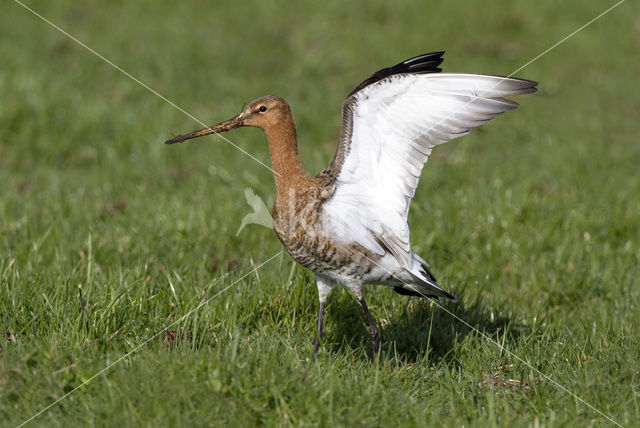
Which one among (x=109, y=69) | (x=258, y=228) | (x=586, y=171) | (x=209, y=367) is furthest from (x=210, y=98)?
(x=209, y=367)

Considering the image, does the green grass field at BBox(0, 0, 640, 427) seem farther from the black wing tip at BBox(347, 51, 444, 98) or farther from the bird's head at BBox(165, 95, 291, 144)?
the black wing tip at BBox(347, 51, 444, 98)

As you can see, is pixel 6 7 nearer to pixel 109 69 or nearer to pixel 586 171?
pixel 109 69

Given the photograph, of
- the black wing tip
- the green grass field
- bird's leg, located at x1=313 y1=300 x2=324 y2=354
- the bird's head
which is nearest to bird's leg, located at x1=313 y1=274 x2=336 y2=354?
bird's leg, located at x1=313 y1=300 x2=324 y2=354

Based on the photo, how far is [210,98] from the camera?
35.4 feet

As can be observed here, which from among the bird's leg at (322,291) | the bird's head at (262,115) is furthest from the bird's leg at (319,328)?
the bird's head at (262,115)

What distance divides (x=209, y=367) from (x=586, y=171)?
6338 millimetres

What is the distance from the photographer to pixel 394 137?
434cm

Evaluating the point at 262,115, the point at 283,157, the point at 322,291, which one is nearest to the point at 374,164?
the point at 283,157

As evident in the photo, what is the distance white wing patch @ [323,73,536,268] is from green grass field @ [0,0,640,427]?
76 cm

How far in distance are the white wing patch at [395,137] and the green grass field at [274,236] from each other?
2.49 feet

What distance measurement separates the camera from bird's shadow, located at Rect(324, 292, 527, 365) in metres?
5.00

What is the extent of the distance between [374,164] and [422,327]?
4.77 feet

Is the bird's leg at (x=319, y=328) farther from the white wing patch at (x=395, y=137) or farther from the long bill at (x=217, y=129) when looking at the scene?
the long bill at (x=217, y=129)

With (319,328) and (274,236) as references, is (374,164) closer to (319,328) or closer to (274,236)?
(319,328)
